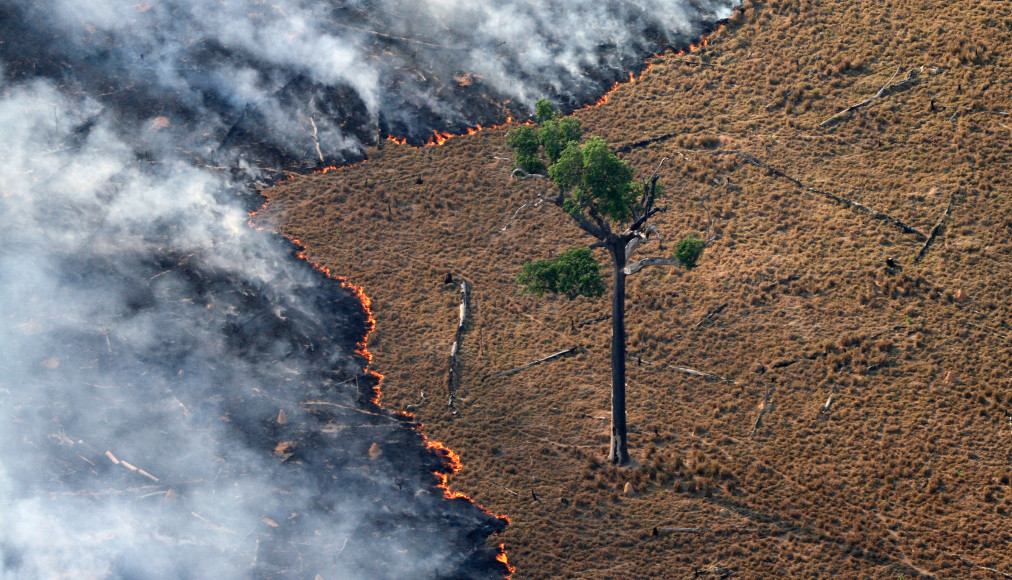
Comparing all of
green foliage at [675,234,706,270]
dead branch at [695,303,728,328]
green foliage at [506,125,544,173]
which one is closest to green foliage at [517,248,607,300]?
green foliage at [675,234,706,270]

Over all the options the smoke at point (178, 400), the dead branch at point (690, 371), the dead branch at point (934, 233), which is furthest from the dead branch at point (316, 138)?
the dead branch at point (934, 233)

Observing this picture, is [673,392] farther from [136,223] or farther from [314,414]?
[136,223]

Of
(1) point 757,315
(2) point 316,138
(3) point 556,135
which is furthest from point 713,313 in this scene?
(2) point 316,138

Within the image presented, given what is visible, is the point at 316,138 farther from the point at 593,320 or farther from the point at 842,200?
the point at 842,200

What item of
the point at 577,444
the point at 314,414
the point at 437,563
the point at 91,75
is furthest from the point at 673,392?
the point at 91,75

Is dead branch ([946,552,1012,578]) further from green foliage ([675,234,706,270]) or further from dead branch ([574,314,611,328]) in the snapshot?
dead branch ([574,314,611,328])

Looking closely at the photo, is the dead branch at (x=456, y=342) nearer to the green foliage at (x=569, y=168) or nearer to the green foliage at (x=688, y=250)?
the green foliage at (x=569, y=168)
